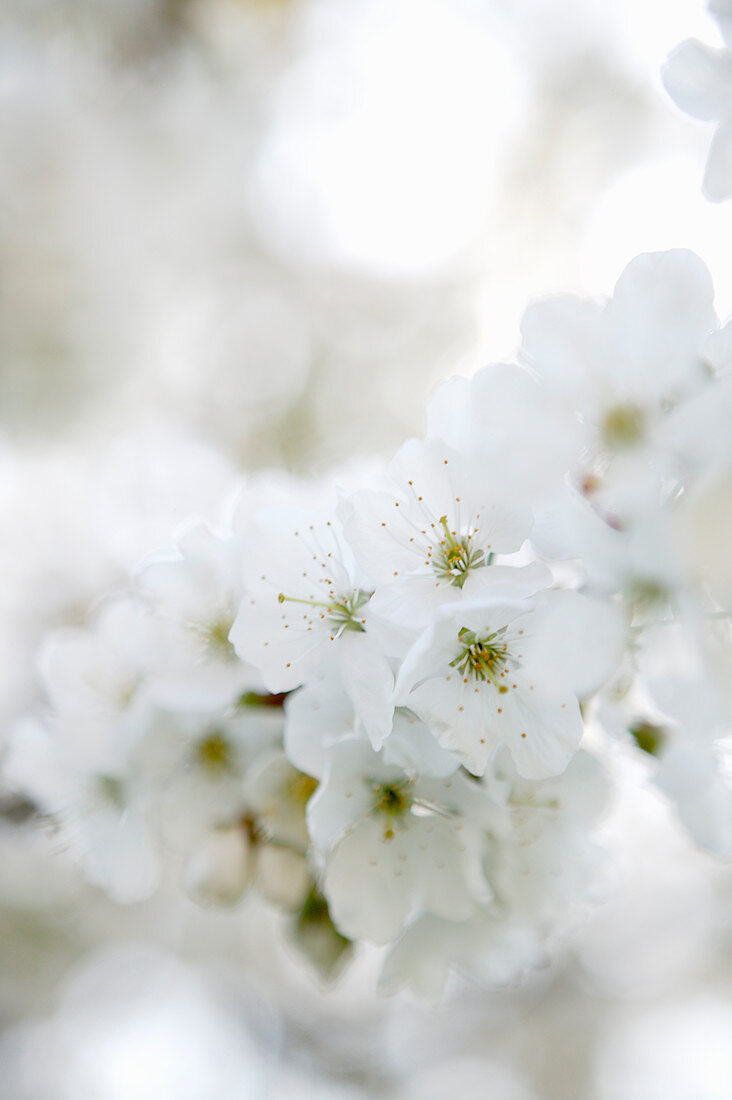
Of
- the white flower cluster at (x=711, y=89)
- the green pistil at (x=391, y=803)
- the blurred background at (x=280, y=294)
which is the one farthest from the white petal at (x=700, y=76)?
the blurred background at (x=280, y=294)

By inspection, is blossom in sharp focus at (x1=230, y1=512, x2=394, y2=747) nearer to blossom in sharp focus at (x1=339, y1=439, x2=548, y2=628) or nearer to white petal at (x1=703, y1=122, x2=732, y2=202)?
blossom in sharp focus at (x1=339, y1=439, x2=548, y2=628)

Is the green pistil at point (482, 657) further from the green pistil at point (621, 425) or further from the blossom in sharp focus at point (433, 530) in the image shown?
the green pistil at point (621, 425)

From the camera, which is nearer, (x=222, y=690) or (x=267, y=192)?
(x=222, y=690)

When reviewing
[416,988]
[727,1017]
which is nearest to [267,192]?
[416,988]

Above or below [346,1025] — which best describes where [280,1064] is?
below

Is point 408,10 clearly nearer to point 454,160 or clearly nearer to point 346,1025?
point 454,160

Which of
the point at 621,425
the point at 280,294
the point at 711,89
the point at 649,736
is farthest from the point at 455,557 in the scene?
the point at 280,294

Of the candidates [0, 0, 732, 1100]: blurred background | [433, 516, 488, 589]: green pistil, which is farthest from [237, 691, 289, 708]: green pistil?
[0, 0, 732, 1100]: blurred background
